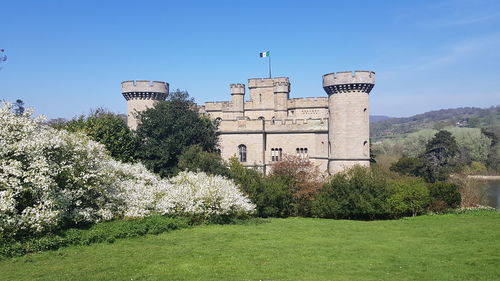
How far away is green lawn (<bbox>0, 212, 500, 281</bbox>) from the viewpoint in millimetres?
12423

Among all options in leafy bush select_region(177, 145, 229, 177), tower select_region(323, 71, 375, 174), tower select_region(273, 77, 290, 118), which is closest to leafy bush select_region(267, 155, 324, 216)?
leafy bush select_region(177, 145, 229, 177)

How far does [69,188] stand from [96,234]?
2965mm

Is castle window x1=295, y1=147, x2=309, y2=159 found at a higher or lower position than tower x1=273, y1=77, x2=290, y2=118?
lower

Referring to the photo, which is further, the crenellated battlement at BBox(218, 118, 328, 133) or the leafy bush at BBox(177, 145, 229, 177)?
the crenellated battlement at BBox(218, 118, 328, 133)

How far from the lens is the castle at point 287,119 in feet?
107

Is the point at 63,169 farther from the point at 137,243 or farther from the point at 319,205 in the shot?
the point at 319,205

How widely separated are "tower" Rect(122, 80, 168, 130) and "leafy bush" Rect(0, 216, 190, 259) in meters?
18.2

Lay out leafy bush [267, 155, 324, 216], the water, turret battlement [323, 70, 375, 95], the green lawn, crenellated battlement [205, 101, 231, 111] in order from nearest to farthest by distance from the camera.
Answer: the green lawn, leafy bush [267, 155, 324, 216], turret battlement [323, 70, 375, 95], crenellated battlement [205, 101, 231, 111], the water

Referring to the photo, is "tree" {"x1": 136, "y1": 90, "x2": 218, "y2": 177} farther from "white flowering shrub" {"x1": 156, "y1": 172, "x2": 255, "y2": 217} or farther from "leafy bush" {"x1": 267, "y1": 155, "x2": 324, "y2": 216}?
"white flowering shrub" {"x1": 156, "y1": 172, "x2": 255, "y2": 217}

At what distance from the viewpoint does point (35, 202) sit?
1641 centimetres

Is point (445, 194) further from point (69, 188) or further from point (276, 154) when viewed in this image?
point (69, 188)

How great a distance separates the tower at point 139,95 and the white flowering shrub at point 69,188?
13450 mm

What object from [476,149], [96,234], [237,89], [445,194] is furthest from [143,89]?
[476,149]

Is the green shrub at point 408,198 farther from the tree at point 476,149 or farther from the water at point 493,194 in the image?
the tree at point 476,149
